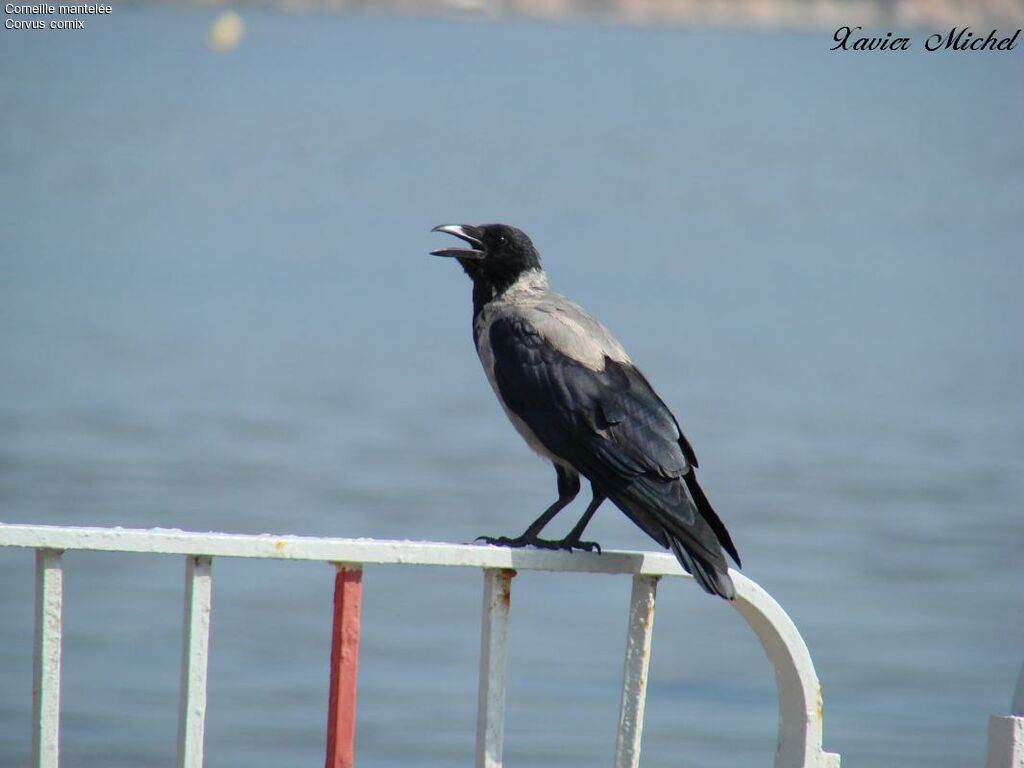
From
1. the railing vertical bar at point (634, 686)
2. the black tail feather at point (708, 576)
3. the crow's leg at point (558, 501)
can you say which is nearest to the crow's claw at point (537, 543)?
the crow's leg at point (558, 501)

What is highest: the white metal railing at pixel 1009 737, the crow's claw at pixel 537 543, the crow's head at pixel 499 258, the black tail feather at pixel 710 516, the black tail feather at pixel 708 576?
the crow's head at pixel 499 258

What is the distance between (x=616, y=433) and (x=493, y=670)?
4.32ft

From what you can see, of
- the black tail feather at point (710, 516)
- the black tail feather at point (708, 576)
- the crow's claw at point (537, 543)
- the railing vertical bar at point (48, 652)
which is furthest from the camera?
the crow's claw at point (537, 543)

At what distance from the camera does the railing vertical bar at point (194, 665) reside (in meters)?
2.55

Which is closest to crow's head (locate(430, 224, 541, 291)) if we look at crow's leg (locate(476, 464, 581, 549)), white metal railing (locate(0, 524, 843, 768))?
crow's leg (locate(476, 464, 581, 549))

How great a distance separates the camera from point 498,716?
2.73 metres

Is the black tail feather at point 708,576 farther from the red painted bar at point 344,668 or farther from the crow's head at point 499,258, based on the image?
the crow's head at point 499,258

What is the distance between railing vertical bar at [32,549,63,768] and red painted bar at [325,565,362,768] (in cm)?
39

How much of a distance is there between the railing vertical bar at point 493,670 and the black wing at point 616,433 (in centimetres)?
70

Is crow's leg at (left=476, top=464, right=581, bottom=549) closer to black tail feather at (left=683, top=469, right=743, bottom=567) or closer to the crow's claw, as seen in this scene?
the crow's claw

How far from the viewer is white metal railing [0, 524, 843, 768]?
100 inches

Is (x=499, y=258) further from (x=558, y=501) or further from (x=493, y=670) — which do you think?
(x=493, y=670)

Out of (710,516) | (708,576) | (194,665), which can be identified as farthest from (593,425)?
(194,665)

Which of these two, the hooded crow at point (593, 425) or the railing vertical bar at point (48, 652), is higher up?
the hooded crow at point (593, 425)
